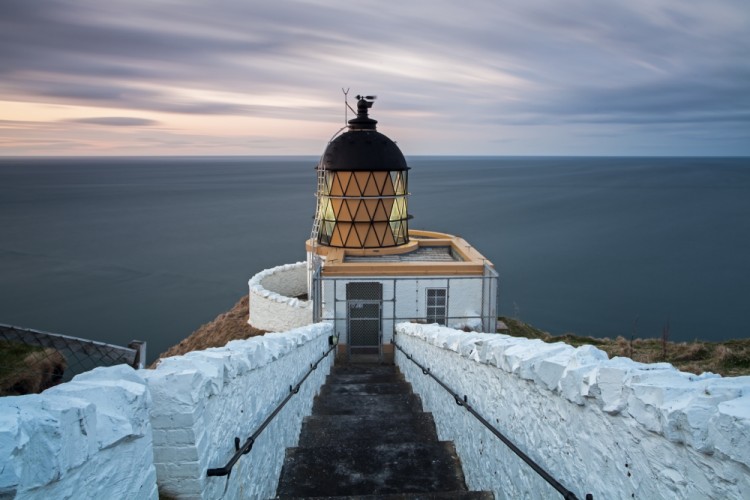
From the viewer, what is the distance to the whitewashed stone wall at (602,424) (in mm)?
2176

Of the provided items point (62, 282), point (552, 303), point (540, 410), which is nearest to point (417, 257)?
point (540, 410)

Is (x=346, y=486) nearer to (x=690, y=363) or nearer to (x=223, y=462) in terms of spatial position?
(x=223, y=462)

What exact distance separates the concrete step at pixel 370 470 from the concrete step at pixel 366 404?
2279 mm

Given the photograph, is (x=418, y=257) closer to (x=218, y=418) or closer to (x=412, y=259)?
(x=412, y=259)

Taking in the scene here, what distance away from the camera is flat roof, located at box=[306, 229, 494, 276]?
15250 millimetres

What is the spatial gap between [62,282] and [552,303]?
4268cm

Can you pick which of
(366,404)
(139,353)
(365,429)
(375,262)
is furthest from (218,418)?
(375,262)

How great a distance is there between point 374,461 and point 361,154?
13325 millimetres

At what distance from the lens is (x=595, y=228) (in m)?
73.1

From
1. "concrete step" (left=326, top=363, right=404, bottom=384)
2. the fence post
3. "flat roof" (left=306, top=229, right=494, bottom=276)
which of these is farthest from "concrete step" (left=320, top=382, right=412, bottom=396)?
"flat roof" (left=306, top=229, right=494, bottom=276)

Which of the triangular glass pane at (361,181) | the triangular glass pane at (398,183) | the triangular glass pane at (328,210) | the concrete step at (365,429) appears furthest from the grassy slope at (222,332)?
the concrete step at (365,429)

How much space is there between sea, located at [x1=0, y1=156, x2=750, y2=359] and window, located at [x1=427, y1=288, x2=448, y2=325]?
4.97 m

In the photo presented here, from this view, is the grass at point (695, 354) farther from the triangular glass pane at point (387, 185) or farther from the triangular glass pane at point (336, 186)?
the triangular glass pane at point (336, 186)

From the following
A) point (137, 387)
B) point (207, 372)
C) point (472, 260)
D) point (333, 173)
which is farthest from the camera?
point (333, 173)
